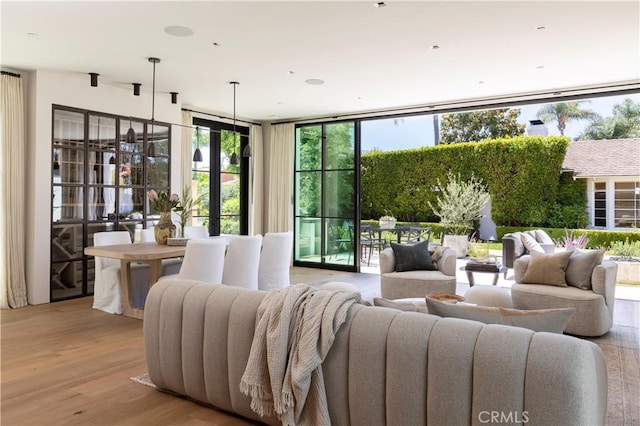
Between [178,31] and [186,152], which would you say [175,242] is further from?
[186,152]

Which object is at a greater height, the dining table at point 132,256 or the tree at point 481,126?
the tree at point 481,126

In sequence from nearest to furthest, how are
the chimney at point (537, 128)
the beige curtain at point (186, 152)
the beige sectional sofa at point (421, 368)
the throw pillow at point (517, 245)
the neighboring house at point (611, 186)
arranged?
the beige sectional sofa at point (421, 368) < the throw pillow at point (517, 245) < the beige curtain at point (186, 152) < the neighboring house at point (611, 186) < the chimney at point (537, 128)

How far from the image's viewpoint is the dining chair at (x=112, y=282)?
524cm

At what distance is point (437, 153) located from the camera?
1170 centimetres

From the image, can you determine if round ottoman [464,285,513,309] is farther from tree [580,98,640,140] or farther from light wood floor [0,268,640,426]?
tree [580,98,640,140]

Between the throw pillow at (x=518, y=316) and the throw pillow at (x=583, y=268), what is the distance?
2.87m

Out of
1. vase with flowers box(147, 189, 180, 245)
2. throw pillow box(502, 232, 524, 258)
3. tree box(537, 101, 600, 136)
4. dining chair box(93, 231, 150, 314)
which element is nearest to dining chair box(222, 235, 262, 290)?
vase with flowers box(147, 189, 180, 245)

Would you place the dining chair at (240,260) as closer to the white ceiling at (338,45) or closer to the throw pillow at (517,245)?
the white ceiling at (338,45)

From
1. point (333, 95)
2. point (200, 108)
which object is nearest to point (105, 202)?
point (200, 108)

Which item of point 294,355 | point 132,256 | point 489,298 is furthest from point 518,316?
point 132,256

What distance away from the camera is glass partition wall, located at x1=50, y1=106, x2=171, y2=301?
5746 mm

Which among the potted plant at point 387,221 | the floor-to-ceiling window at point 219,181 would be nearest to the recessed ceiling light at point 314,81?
the floor-to-ceiling window at point 219,181

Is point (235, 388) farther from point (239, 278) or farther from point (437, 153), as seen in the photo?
point (437, 153)

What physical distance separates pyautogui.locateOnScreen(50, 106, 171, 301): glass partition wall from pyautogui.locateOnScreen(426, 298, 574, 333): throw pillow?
480cm
